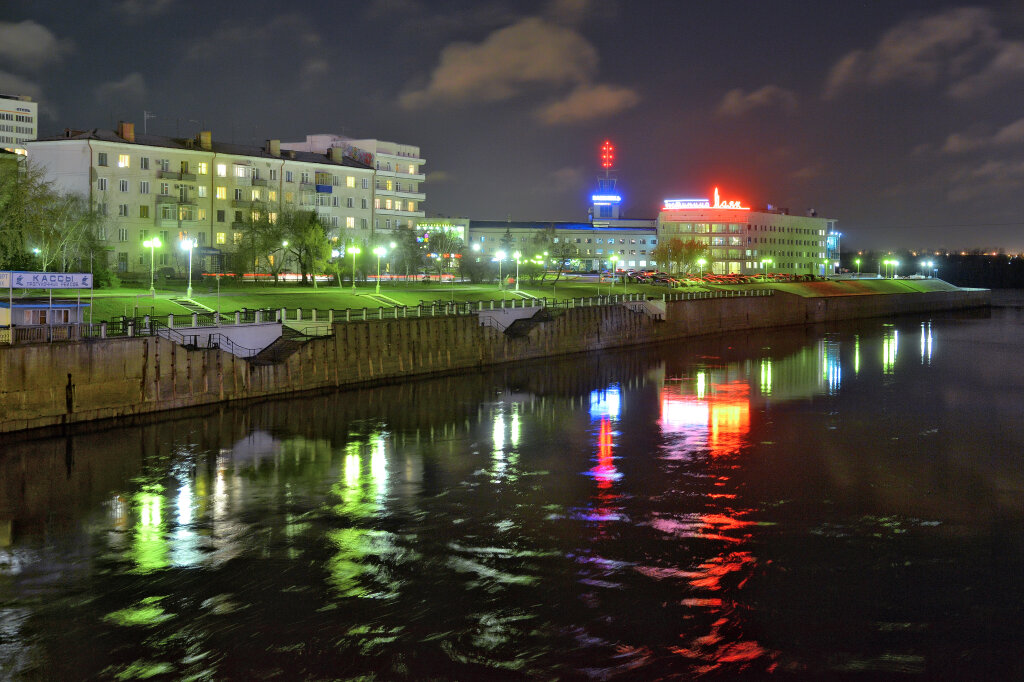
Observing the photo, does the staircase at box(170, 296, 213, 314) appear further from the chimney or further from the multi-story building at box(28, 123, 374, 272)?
the chimney

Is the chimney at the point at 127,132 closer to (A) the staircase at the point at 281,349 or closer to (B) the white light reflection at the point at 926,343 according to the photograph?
(A) the staircase at the point at 281,349

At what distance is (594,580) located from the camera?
2259 cm

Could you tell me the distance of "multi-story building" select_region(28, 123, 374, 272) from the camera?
83500 mm

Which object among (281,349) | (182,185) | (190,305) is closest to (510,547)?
(281,349)

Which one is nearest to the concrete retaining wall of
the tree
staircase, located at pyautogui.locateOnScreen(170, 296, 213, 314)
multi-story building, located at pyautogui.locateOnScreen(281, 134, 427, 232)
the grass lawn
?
the grass lawn

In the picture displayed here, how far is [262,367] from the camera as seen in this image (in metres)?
46.9

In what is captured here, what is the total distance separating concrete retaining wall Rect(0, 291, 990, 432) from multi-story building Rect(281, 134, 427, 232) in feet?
120

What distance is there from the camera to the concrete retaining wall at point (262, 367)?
3650 centimetres

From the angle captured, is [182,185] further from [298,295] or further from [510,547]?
[510,547]

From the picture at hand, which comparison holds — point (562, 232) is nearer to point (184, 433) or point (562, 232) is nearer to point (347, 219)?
point (347, 219)

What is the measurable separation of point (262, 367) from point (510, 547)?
2486 centimetres

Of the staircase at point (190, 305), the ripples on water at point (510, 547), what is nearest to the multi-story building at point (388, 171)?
the staircase at point (190, 305)

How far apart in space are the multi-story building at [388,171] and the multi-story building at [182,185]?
860 cm

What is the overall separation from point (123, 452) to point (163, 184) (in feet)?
192
